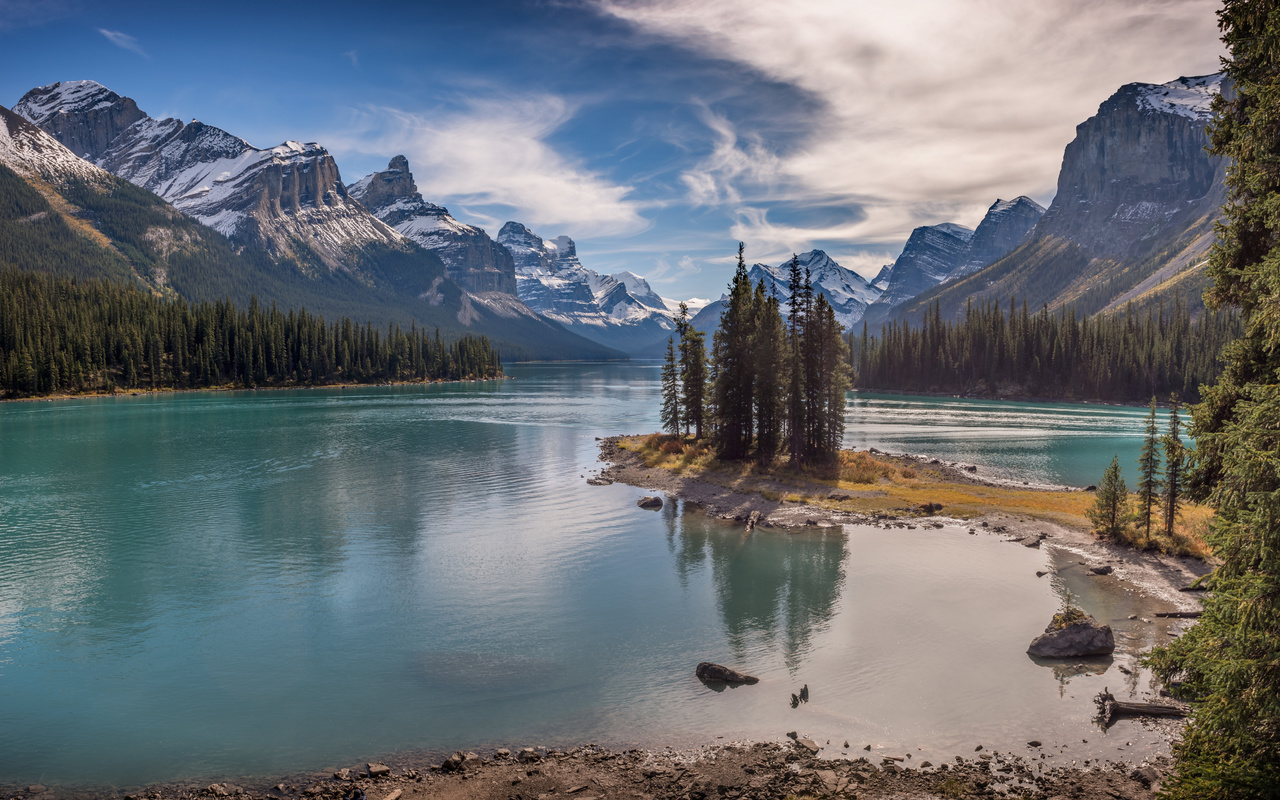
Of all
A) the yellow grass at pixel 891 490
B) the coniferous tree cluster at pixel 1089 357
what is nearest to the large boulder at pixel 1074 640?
the yellow grass at pixel 891 490

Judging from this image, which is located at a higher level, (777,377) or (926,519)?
(777,377)

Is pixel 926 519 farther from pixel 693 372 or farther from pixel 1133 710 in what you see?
pixel 693 372

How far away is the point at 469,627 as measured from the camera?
88.9 feet

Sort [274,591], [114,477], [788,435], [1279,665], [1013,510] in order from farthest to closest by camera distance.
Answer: [788,435]
[114,477]
[1013,510]
[274,591]
[1279,665]

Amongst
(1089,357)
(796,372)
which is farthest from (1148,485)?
(1089,357)

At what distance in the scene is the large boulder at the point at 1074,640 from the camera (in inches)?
919

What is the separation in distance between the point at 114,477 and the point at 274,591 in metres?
41.8

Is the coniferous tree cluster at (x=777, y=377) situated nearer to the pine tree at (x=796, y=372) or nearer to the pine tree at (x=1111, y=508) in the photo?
the pine tree at (x=796, y=372)

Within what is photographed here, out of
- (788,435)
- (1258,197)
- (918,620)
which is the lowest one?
(918,620)

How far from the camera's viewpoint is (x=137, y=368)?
166625mm

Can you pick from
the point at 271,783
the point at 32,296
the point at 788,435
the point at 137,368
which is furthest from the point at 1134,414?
the point at 32,296

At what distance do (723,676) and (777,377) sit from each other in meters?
44.0

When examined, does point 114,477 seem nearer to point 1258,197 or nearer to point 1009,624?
point 1009,624

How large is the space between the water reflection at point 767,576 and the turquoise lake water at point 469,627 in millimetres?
203
